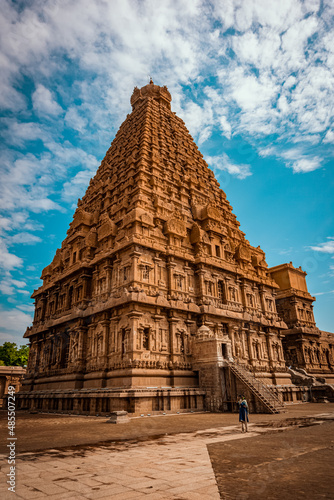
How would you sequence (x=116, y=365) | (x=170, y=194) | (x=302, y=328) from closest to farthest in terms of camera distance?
1. (x=116, y=365)
2. (x=170, y=194)
3. (x=302, y=328)

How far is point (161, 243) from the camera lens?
1154 inches

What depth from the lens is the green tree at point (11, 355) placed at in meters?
61.8

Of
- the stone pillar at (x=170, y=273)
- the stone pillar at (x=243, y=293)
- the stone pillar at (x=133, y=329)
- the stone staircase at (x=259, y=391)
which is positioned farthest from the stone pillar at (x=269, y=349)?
the stone pillar at (x=133, y=329)

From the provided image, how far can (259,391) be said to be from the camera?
21.4 metres

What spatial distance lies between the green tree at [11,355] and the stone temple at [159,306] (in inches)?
1146

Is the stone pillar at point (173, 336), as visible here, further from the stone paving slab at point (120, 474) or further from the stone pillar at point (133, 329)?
the stone paving slab at point (120, 474)

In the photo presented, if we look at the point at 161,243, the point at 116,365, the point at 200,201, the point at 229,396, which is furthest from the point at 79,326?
the point at 200,201

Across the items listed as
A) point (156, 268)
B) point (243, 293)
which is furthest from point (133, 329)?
point (243, 293)

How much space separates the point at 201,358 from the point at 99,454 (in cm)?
1718

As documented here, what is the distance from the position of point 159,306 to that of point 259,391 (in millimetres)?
9026

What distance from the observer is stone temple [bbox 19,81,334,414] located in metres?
23.2

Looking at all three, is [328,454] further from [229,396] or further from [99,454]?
[229,396]

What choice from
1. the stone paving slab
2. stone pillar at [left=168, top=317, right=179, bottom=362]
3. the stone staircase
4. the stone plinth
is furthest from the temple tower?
the stone paving slab

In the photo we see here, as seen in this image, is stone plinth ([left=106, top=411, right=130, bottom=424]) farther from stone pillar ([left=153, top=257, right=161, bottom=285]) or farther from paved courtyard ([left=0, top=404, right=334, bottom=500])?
stone pillar ([left=153, top=257, right=161, bottom=285])
